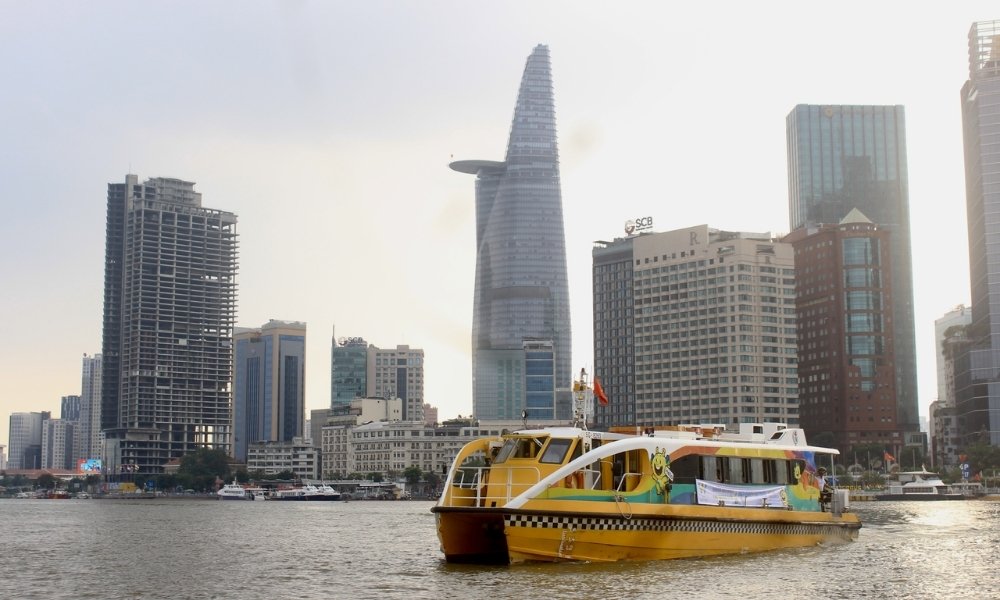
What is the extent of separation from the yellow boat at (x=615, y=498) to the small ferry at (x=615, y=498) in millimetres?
44

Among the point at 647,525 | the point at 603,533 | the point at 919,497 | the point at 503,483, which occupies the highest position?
the point at 503,483

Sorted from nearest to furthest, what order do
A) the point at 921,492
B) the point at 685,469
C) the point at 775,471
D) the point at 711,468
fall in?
the point at 685,469, the point at 711,468, the point at 775,471, the point at 921,492

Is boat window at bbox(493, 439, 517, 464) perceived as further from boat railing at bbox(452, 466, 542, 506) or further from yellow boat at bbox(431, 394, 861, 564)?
boat railing at bbox(452, 466, 542, 506)

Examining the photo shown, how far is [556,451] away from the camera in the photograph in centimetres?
4834

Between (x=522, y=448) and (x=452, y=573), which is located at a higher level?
(x=522, y=448)

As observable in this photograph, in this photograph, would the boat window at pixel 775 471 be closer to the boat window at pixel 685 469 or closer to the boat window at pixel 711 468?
the boat window at pixel 711 468

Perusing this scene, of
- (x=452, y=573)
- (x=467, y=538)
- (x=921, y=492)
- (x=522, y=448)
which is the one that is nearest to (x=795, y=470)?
(x=522, y=448)

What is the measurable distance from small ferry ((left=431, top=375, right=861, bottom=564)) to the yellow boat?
44 millimetres

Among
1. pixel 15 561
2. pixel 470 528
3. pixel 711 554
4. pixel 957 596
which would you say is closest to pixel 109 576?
pixel 15 561

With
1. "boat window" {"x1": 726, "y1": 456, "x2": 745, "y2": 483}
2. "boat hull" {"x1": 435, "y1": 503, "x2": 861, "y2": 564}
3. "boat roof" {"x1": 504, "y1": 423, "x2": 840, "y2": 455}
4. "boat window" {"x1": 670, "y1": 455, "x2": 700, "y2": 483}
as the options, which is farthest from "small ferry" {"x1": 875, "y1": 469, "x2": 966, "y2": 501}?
"boat window" {"x1": 670, "y1": 455, "x2": 700, "y2": 483}

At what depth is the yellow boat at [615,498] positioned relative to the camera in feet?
150

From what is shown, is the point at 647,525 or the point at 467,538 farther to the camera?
the point at 467,538

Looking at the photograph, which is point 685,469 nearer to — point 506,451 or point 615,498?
point 615,498

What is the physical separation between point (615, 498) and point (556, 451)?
2973mm
